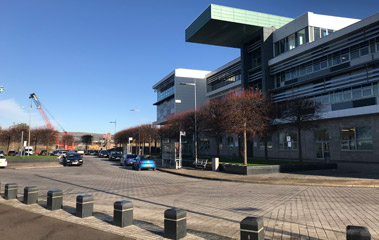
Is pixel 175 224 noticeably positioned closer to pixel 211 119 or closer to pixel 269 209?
pixel 269 209

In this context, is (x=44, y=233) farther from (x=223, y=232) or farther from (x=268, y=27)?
(x=268, y=27)

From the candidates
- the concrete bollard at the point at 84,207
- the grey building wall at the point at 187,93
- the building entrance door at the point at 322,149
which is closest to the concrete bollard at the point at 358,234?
the concrete bollard at the point at 84,207

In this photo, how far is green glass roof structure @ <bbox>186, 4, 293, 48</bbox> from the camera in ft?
129

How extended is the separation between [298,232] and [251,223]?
6.42ft

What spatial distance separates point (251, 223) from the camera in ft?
16.0

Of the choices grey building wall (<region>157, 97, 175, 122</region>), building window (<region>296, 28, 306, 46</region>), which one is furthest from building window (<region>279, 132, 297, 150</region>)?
grey building wall (<region>157, 97, 175, 122</region>)

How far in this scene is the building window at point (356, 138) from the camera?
27.9 meters

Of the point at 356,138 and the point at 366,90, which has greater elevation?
the point at 366,90

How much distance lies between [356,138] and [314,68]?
963 cm

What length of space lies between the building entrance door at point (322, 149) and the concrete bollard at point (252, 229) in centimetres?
3060

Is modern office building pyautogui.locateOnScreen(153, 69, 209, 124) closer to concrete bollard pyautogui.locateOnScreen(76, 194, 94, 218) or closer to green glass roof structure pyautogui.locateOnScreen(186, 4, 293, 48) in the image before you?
green glass roof structure pyautogui.locateOnScreen(186, 4, 293, 48)

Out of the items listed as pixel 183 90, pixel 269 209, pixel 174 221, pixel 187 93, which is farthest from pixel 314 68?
pixel 183 90

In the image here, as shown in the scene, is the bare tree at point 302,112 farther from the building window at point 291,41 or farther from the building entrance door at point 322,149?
the building window at point 291,41

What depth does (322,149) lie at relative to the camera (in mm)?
32562
